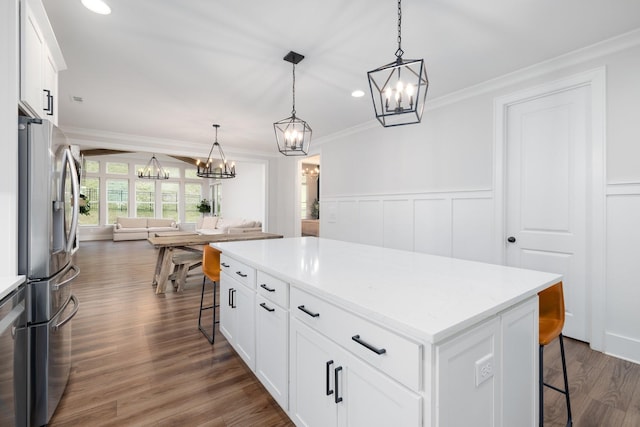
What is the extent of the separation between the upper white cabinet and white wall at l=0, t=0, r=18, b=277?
0.06 meters

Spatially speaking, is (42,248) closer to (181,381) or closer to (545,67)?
(181,381)

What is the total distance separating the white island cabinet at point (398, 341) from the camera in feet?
2.95

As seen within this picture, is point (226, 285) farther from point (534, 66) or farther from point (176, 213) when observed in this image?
A: point (176, 213)

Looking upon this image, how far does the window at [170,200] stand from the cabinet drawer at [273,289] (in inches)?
432

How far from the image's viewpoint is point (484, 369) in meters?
1.02

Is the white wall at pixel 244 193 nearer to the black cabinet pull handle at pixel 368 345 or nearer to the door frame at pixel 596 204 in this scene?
the door frame at pixel 596 204

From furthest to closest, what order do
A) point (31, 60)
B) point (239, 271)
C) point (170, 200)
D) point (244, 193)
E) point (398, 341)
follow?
point (170, 200) < point (244, 193) < point (239, 271) < point (31, 60) < point (398, 341)

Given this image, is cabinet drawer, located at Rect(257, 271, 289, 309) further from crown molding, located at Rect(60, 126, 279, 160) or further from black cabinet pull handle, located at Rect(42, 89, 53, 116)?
crown molding, located at Rect(60, 126, 279, 160)

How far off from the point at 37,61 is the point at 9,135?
0.65m

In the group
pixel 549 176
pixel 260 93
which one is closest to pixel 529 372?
pixel 549 176

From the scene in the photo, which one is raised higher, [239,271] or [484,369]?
[239,271]

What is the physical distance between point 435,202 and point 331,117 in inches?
79.0

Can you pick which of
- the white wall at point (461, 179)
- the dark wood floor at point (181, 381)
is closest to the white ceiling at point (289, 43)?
the white wall at point (461, 179)

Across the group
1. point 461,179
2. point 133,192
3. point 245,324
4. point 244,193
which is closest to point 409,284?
point 245,324
